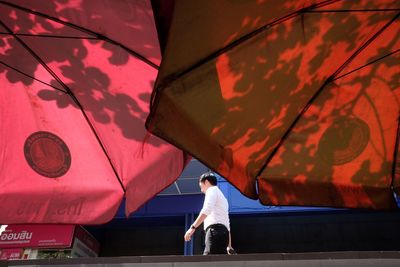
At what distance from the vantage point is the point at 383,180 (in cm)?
321

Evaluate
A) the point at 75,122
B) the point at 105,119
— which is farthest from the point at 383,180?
the point at 75,122

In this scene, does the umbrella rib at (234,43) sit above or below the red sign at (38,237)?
below

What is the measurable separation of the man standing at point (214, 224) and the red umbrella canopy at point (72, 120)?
4.34 ft

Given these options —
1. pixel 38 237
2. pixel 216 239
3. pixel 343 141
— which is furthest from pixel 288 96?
pixel 38 237

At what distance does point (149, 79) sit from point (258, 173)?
3.82 feet

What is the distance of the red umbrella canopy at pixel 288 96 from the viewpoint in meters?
2.38

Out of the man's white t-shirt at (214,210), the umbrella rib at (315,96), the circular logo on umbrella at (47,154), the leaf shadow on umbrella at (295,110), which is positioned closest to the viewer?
the leaf shadow on umbrella at (295,110)

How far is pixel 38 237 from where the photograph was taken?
970cm

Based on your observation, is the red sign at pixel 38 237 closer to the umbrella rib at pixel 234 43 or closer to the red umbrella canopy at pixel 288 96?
the red umbrella canopy at pixel 288 96

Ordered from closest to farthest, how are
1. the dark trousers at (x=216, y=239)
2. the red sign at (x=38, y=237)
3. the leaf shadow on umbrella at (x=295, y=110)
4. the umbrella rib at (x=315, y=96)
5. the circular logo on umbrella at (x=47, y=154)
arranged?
the leaf shadow on umbrella at (x=295, y=110) → the umbrella rib at (x=315, y=96) → the circular logo on umbrella at (x=47, y=154) → the dark trousers at (x=216, y=239) → the red sign at (x=38, y=237)

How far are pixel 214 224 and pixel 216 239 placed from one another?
0.55 feet

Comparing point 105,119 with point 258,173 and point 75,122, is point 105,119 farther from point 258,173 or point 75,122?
point 258,173

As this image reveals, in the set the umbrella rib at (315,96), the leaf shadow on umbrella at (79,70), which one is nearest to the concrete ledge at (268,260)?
the umbrella rib at (315,96)

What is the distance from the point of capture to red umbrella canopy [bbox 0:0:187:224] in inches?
123
